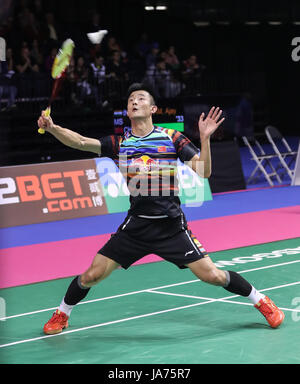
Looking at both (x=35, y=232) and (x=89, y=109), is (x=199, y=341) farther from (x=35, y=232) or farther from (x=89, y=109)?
(x=89, y=109)

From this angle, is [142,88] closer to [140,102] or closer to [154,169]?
[140,102]

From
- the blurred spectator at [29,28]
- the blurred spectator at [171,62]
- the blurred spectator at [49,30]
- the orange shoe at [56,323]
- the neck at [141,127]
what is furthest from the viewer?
the blurred spectator at [171,62]

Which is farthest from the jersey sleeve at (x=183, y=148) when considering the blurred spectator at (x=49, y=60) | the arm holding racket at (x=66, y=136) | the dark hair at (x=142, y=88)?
the blurred spectator at (x=49, y=60)

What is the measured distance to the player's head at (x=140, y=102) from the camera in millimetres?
5824

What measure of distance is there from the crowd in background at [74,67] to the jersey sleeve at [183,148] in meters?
10.6

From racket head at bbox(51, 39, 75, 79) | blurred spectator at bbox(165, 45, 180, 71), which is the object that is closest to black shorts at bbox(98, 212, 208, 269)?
racket head at bbox(51, 39, 75, 79)

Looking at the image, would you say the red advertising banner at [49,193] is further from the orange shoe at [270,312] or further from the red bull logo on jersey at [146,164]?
the orange shoe at [270,312]

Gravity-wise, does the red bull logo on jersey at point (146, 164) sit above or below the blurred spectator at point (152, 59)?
above

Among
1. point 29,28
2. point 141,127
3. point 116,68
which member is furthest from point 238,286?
point 29,28

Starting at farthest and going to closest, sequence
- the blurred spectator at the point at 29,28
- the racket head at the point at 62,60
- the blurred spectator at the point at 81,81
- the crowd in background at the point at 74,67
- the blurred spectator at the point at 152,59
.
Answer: the blurred spectator at the point at 152,59
the blurred spectator at the point at 29,28
the blurred spectator at the point at 81,81
the crowd in background at the point at 74,67
the racket head at the point at 62,60

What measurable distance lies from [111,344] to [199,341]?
66cm

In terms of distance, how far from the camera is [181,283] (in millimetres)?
7625

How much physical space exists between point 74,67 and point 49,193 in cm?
674
